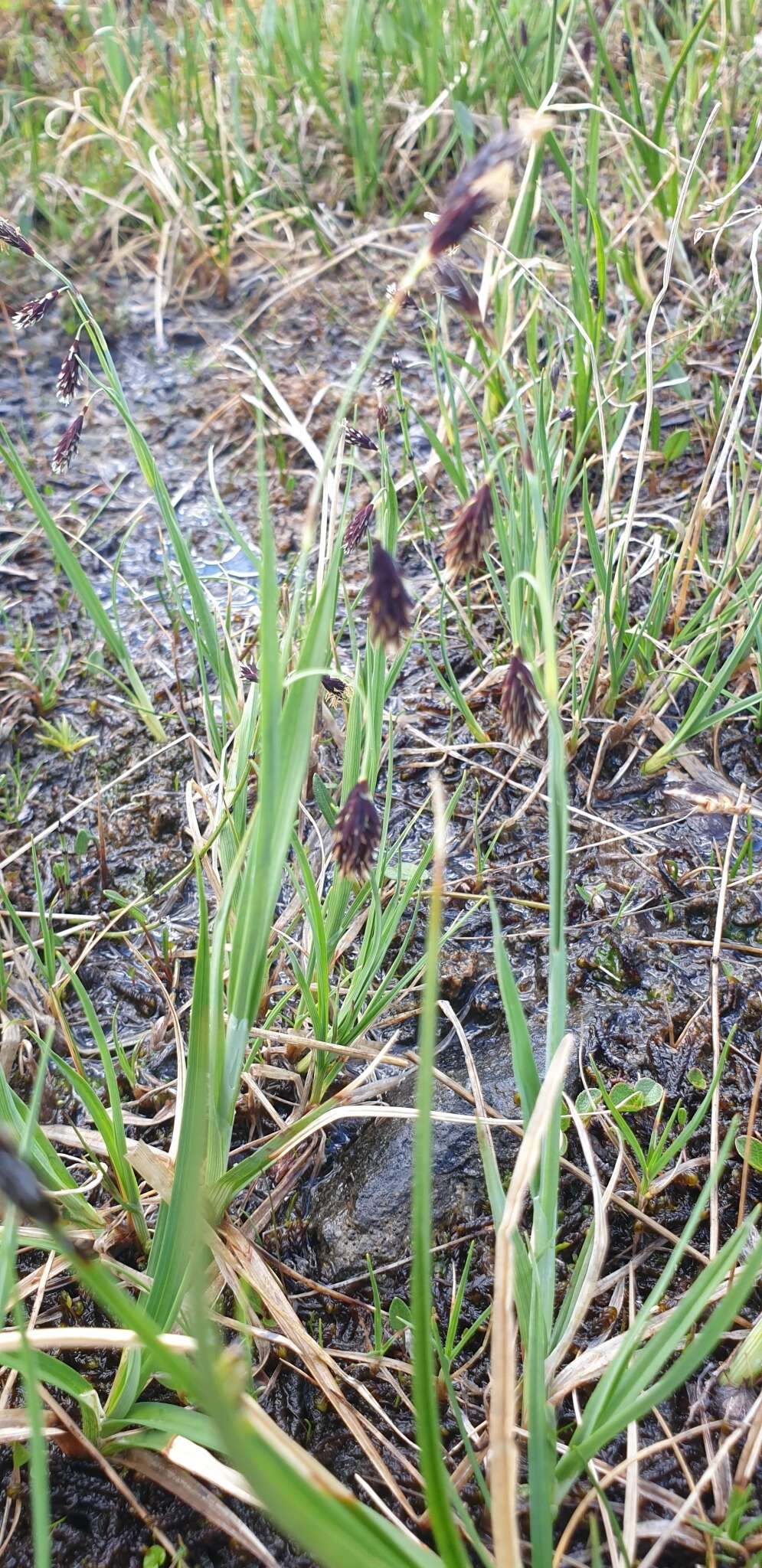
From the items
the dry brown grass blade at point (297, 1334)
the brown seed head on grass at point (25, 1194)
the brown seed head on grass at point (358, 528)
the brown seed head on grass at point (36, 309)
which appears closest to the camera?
the brown seed head on grass at point (25, 1194)

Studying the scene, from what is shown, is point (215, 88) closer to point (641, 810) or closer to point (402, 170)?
point (402, 170)

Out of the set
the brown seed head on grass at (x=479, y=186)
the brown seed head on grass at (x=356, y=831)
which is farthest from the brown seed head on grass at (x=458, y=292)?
the brown seed head on grass at (x=356, y=831)

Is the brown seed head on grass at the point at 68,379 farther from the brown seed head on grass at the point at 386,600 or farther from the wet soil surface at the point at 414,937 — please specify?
the brown seed head on grass at the point at 386,600

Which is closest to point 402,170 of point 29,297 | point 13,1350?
point 29,297

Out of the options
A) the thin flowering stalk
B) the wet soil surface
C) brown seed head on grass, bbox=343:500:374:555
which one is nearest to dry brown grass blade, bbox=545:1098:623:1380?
the wet soil surface

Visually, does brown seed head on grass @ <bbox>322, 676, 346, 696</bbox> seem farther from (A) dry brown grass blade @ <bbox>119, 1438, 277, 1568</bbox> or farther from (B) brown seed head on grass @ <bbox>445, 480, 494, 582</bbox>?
(A) dry brown grass blade @ <bbox>119, 1438, 277, 1568</bbox>

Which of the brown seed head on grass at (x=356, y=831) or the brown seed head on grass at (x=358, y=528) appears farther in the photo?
the brown seed head on grass at (x=358, y=528)
